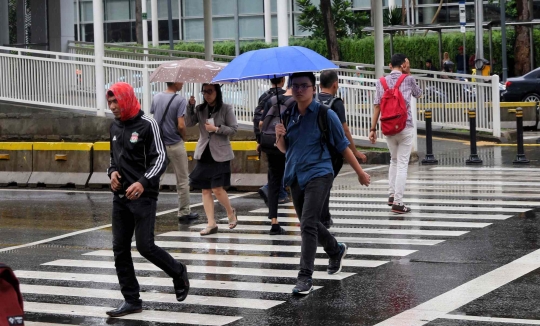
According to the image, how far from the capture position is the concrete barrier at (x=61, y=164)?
18.0 metres

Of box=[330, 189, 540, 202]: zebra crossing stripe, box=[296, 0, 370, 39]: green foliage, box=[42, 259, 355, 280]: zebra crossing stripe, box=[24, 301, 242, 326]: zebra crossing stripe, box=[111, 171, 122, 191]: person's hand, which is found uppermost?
box=[296, 0, 370, 39]: green foliage

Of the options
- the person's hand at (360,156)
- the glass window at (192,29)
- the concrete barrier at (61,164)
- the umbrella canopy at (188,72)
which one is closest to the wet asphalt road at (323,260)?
the person's hand at (360,156)

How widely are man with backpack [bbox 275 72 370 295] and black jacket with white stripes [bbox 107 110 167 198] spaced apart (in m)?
1.21

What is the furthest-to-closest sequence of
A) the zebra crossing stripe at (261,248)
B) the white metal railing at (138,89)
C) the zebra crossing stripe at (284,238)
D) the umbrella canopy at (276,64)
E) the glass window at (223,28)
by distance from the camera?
the glass window at (223,28) < the white metal railing at (138,89) < the zebra crossing stripe at (284,238) < the zebra crossing stripe at (261,248) < the umbrella canopy at (276,64)

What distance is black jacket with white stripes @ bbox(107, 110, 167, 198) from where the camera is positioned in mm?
8383

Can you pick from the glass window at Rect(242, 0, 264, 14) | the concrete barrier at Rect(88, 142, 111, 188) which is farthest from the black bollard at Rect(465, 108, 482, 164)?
the glass window at Rect(242, 0, 264, 14)

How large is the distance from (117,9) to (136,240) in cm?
5391

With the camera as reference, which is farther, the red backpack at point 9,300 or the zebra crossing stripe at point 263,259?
the zebra crossing stripe at point 263,259

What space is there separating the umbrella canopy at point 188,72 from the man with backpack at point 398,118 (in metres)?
2.21

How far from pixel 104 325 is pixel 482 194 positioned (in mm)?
8215

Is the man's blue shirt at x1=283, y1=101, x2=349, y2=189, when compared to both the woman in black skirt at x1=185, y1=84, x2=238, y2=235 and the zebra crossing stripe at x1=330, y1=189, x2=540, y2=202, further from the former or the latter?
the zebra crossing stripe at x1=330, y1=189, x2=540, y2=202

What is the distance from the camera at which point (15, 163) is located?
736 inches

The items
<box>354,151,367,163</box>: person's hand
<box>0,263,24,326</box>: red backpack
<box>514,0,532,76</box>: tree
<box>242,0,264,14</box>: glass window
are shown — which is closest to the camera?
<box>0,263,24,326</box>: red backpack

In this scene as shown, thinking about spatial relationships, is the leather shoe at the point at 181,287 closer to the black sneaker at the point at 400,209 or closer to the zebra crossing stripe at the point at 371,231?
the zebra crossing stripe at the point at 371,231
